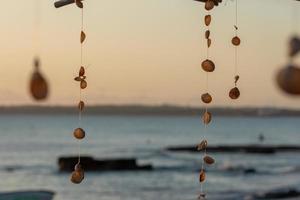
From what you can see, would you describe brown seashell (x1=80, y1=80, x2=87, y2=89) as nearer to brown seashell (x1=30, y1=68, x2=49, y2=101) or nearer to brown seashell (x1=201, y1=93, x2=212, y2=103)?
brown seashell (x1=201, y1=93, x2=212, y2=103)

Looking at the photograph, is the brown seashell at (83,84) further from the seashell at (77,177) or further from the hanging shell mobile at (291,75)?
the hanging shell mobile at (291,75)

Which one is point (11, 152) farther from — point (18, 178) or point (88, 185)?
point (88, 185)

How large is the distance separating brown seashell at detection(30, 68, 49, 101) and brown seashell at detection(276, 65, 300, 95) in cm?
59

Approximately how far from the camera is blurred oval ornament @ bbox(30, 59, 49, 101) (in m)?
1.94

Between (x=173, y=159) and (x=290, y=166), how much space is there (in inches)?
389

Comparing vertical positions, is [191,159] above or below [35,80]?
below

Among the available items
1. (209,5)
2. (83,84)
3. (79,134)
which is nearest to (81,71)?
(83,84)

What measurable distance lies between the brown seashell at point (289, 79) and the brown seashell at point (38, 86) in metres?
0.59

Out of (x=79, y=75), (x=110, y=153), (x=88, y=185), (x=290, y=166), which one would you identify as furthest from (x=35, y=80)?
(x=110, y=153)

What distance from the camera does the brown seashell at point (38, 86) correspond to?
1.94 metres

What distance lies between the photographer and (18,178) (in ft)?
142

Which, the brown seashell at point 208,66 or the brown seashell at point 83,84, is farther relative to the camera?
the brown seashell at point 83,84

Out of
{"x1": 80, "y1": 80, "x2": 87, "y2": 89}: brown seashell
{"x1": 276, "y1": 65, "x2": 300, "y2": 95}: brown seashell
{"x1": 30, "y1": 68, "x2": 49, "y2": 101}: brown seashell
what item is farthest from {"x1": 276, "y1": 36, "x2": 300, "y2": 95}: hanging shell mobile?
{"x1": 80, "y1": 80, "x2": 87, "y2": 89}: brown seashell

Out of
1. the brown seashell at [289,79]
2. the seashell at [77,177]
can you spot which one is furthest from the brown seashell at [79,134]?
the brown seashell at [289,79]
